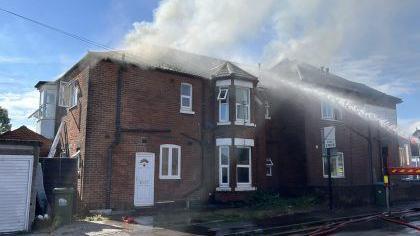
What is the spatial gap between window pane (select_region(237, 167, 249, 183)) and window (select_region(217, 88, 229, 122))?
2.57 m

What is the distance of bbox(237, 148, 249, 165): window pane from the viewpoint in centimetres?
1850

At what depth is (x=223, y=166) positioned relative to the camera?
18203 millimetres

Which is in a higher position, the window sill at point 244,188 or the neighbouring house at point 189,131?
the neighbouring house at point 189,131

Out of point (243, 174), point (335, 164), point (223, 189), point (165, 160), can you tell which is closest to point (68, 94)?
point (165, 160)

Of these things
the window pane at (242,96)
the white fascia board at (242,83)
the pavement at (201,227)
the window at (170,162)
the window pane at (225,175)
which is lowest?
the pavement at (201,227)

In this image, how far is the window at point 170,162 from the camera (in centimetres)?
1652

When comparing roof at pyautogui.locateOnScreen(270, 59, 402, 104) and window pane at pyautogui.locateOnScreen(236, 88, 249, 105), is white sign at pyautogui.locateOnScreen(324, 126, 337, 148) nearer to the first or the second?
window pane at pyautogui.locateOnScreen(236, 88, 249, 105)

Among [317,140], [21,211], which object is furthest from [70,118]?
[317,140]

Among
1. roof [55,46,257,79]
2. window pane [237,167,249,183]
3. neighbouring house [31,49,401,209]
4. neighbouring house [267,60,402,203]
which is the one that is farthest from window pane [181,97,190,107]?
neighbouring house [267,60,402,203]

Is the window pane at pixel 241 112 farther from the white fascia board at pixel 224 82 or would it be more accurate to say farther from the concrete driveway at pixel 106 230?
the concrete driveway at pixel 106 230

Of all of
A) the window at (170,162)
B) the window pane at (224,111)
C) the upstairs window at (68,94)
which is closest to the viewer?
the window at (170,162)

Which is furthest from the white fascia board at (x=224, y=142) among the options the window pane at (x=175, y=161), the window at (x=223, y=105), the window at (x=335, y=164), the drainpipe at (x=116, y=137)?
the window at (x=335, y=164)

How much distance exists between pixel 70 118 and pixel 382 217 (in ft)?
45.1

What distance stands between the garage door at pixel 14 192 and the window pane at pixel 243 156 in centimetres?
1003
